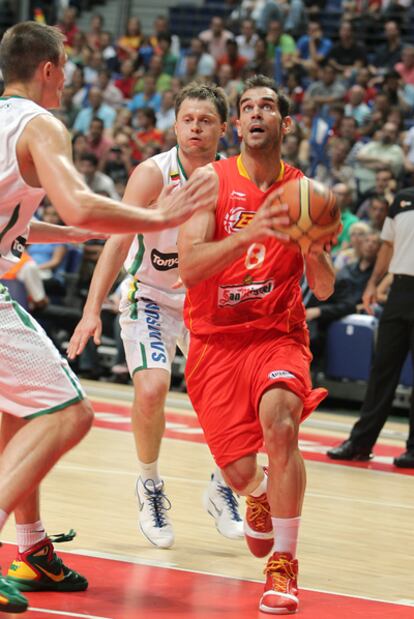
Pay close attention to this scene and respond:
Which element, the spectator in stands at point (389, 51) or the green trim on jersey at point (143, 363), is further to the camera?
the spectator in stands at point (389, 51)

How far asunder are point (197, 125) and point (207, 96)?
0.52ft

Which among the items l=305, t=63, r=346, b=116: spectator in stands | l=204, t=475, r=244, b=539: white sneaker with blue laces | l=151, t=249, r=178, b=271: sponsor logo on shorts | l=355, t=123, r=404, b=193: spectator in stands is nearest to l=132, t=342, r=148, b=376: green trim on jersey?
l=151, t=249, r=178, b=271: sponsor logo on shorts

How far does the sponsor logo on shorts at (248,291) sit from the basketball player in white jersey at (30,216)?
0.86 meters

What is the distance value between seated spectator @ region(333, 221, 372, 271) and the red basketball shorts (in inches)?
254

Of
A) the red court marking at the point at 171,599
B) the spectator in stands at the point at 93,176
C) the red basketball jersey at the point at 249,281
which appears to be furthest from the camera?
the spectator in stands at the point at 93,176

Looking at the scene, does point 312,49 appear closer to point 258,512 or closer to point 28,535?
point 258,512

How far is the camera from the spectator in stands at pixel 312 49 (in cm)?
1633

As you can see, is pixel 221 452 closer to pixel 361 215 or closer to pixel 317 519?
pixel 317 519

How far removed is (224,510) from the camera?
5.65 meters

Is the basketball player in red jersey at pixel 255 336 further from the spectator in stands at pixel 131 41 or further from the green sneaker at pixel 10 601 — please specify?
the spectator in stands at pixel 131 41

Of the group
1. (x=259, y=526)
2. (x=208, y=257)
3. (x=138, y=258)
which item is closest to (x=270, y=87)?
(x=208, y=257)

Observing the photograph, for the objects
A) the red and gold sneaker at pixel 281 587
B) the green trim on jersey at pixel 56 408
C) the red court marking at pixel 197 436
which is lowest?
the red court marking at pixel 197 436

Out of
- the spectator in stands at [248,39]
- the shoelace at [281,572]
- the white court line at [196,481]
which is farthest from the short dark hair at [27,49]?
the spectator in stands at [248,39]

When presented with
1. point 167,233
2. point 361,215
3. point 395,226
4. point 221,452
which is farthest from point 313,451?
point 361,215
